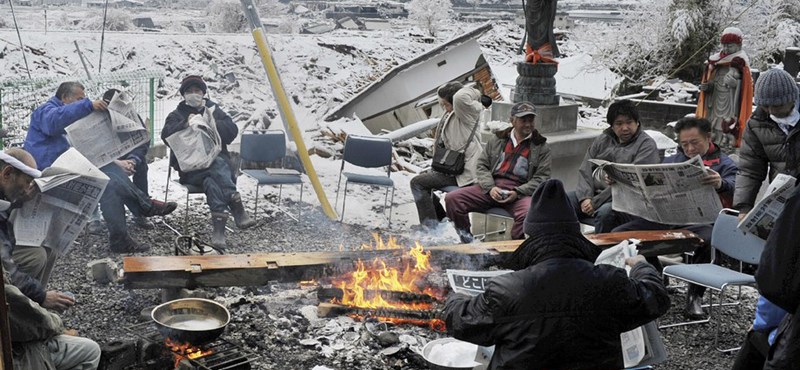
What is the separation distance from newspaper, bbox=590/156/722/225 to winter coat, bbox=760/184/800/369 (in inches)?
131

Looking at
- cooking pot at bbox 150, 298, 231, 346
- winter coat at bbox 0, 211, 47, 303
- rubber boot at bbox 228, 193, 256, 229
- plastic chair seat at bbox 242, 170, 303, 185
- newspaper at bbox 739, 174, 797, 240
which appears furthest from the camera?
plastic chair seat at bbox 242, 170, 303, 185

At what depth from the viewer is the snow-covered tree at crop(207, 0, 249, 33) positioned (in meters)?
13.3

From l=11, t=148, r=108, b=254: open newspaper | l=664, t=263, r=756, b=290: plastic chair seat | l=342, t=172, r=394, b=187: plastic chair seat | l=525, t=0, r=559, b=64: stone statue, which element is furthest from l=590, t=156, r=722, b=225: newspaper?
l=11, t=148, r=108, b=254: open newspaper

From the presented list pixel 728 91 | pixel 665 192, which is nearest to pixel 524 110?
pixel 665 192

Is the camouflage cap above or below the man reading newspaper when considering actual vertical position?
above

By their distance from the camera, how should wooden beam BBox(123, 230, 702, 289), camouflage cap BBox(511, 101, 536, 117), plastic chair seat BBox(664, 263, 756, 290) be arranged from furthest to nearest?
camouflage cap BBox(511, 101, 536, 117) → plastic chair seat BBox(664, 263, 756, 290) → wooden beam BBox(123, 230, 702, 289)

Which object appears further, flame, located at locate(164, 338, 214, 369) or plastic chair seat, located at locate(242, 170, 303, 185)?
plastic chair seat, located at locate(242, 170, 303, 185)

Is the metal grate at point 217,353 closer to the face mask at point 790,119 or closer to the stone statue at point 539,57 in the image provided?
the face mask at point 790,119

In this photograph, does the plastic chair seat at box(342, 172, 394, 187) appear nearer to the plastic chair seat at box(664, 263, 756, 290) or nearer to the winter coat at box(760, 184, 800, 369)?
the plastic chair seat at box(664, 263, 756, 290)

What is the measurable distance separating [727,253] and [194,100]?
18.4ft

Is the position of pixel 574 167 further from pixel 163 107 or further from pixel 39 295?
pixel 39 295

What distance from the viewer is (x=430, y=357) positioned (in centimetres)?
Result: 472

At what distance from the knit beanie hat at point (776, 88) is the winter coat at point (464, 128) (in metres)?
3.10

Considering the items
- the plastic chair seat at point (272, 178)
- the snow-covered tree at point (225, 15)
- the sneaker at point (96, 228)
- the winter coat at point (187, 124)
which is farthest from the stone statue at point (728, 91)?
the sneaker at point (96, 228)
